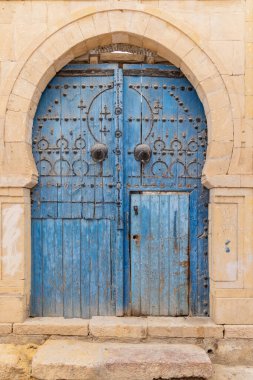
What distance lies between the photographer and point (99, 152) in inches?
172

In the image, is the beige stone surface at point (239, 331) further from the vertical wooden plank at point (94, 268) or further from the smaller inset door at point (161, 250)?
the vertical wooden plank at point (94, 268)

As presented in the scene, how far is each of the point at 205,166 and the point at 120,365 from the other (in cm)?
219

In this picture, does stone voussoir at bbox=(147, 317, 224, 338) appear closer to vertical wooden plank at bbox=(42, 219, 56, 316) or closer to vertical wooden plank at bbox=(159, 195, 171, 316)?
vertical wooden plank at bbox=(159, 195, 171, 316)

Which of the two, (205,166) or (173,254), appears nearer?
(205,166)

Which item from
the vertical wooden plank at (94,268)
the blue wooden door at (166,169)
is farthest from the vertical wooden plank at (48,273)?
the blue wooden door at (166,169)

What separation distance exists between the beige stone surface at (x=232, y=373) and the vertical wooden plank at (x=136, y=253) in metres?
1.04

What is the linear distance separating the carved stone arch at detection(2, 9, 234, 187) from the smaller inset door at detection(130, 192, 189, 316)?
0.62 meters

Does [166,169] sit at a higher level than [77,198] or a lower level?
higher

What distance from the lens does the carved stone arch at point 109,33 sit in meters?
4.19

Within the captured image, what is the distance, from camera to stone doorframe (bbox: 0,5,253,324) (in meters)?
4.18

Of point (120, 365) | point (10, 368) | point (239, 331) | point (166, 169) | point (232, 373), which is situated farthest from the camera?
point (166, 169)

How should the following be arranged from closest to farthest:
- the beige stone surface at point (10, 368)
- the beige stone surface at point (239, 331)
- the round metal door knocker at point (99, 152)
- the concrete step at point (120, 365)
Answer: the concrete step at point (120, 365) → the beige stone surface at point (10, 368) → the beige stone surface at point (239, 331) → the round metal door knocker at point (99, 152)

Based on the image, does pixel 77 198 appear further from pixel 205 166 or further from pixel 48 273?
pixel 205 166

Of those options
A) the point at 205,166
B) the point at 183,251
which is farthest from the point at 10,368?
the point at 205,166
